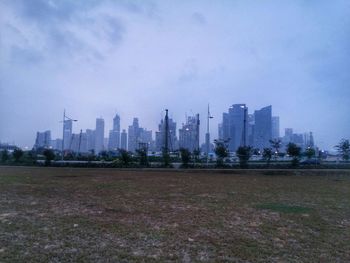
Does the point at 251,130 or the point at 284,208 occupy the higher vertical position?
the point at 251,130

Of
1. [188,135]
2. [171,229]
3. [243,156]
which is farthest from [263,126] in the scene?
[171,229]

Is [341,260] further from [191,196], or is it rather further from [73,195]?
[73,195]

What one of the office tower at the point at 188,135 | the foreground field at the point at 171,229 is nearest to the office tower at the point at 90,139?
the office tower at the point at 188,135

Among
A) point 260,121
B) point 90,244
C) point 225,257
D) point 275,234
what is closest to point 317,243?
point 275,234

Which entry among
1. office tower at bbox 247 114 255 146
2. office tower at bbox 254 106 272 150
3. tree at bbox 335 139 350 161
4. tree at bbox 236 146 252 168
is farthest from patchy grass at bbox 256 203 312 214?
office tower at bbox 247 114 255 146

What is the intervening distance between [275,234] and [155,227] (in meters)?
2.96

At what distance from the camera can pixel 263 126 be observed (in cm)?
12588

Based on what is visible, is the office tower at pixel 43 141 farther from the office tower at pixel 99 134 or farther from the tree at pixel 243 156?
the tree at pixel 243 156

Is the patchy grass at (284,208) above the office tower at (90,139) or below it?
below

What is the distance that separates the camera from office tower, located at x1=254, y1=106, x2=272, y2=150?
406 feet

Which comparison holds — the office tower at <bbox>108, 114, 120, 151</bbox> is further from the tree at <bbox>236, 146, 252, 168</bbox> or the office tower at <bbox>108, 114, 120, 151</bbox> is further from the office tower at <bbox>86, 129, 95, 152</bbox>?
the tree at <bbox>236, 146, 252, 168</bbox>

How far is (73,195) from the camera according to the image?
1368 centimetres

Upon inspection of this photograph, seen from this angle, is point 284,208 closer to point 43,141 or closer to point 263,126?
point 263,126

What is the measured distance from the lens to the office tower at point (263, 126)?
124 meters
